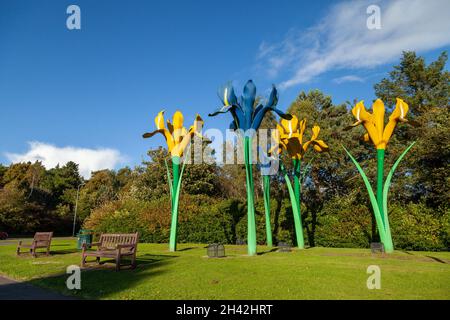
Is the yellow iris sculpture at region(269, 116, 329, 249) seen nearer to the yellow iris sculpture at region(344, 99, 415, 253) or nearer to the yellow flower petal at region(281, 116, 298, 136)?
the yellow flower petal at region(281, 116, 298, 136)

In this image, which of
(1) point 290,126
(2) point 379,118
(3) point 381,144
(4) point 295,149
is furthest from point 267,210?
(2) point 379,118

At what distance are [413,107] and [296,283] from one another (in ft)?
87.2

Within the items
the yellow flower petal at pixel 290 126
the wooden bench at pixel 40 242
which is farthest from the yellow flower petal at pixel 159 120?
the wooden bench at pixel 40 242

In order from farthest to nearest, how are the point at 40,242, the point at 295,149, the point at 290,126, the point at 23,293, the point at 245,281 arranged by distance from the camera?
1. the point at 290,126
2. the point at 295,149
3. the point at 40,242
4. the point at 245,281
5. the point at 23,293

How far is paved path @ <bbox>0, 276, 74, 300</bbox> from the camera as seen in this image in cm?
597

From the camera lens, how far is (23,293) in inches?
251

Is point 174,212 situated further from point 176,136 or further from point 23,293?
point 23,293

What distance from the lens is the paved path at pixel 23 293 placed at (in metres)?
5.97

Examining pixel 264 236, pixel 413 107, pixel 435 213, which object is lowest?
pixel 264 236

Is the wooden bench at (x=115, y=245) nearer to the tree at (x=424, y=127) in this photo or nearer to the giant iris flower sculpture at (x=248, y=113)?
the giant iris flower sculpture at (x=248, y=113)

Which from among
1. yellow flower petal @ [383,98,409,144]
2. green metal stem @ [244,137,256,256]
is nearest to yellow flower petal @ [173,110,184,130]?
green metal stem @ [244,137,256,256]
